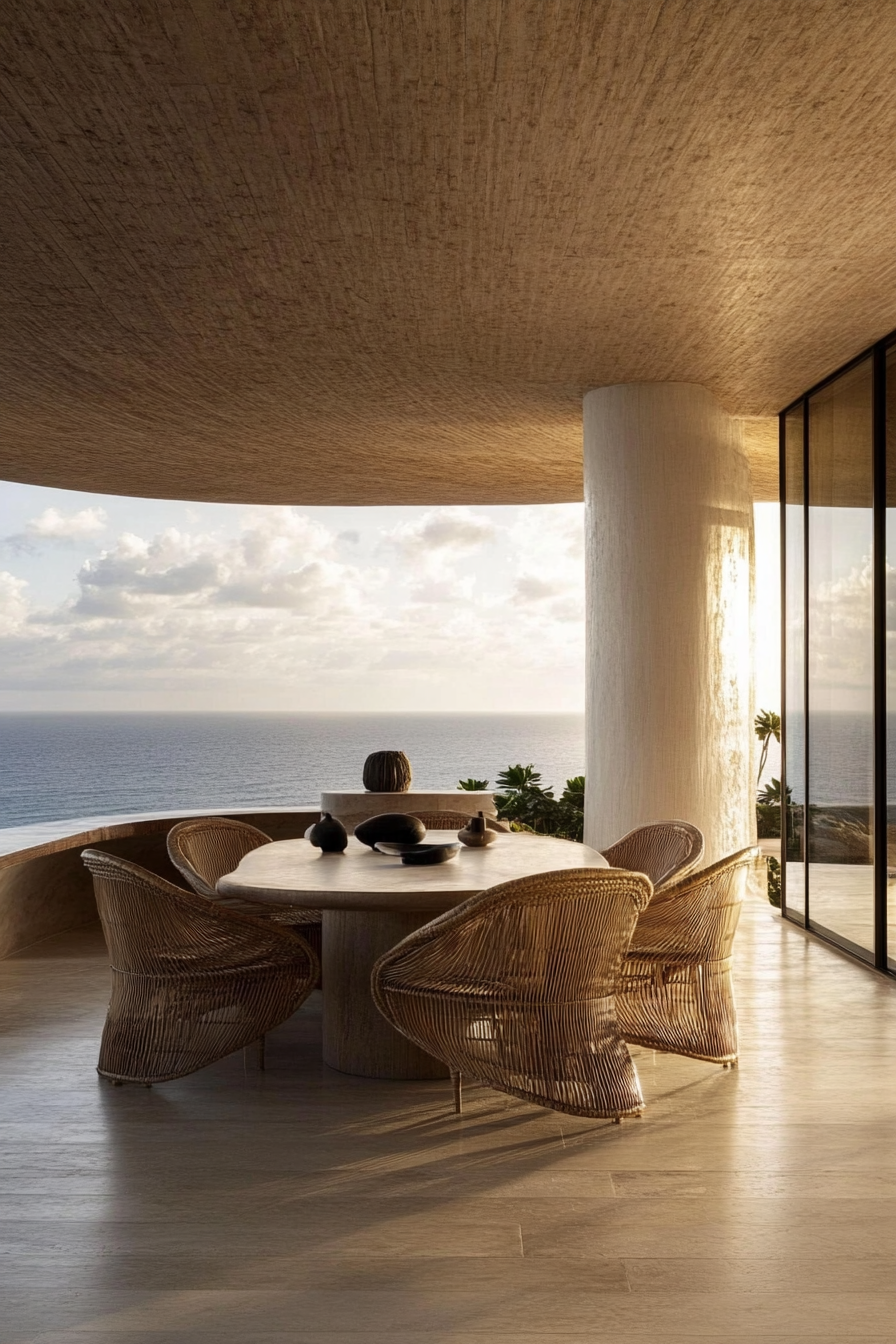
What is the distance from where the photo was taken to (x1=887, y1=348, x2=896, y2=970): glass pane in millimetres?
5051

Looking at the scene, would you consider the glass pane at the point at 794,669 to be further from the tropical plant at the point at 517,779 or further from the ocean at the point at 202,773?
the ocean at the point at 202,773

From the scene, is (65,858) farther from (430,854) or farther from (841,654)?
(841,654)

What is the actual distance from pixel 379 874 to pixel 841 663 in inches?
122

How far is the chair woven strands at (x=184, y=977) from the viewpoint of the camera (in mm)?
3469

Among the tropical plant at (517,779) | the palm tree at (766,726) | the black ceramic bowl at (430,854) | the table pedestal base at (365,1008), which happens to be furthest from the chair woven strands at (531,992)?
the palm tree at (766,726)

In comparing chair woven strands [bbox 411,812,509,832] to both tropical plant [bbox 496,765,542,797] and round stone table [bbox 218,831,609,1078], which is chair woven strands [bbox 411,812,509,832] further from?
tropical plant [bbox 496,765,542,797]

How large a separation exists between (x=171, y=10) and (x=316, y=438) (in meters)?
4.20

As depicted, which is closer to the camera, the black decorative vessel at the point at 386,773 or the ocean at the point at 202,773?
the black decorative vessel at the point at 386,773

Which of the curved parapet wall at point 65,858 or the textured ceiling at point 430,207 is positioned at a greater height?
the textured ceiling at point 430,207

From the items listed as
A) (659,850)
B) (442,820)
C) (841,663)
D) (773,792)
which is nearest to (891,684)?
(841,663)

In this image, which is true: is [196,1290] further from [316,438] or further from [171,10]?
[316,438]

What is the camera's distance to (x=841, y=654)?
567 centimetres

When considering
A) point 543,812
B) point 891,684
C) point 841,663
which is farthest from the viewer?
point 543,812

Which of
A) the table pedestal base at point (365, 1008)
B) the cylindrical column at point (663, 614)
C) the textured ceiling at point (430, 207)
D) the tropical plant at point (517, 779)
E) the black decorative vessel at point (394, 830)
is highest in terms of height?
the textured ceiling at point (430, 207)
